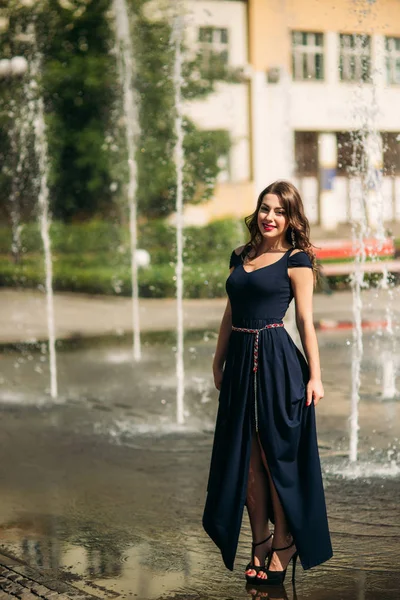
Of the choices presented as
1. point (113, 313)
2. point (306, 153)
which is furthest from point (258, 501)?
→ point (306, 153)

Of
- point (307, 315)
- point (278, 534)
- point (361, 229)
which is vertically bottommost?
point (278, 534)

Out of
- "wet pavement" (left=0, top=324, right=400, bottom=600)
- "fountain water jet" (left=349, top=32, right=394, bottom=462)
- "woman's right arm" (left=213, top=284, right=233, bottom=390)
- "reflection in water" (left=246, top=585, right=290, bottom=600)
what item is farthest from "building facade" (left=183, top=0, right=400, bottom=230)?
"reflection in water" (left=246, top=585, right=290, bottom=600)

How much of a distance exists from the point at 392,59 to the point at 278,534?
98.3 ft

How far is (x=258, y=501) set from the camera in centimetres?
452

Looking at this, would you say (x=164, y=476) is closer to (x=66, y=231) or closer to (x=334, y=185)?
(x=66, y=231)

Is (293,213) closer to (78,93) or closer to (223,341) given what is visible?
(223,341)

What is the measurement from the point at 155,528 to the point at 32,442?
90.9 inches

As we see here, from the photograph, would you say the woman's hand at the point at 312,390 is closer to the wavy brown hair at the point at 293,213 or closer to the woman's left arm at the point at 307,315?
the woman's left arm at the point at 307,315

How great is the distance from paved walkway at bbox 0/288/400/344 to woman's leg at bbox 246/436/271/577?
948 centimetres

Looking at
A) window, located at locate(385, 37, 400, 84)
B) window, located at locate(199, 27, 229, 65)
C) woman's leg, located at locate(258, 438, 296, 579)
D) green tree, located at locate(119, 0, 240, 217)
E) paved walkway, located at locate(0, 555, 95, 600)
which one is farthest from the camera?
window, located at locate(385, 37, 400, 84)

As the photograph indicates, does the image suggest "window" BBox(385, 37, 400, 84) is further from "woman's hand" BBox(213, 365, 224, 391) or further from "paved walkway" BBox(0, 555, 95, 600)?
"paved walkway" BBox(0, 555, 95, 600)

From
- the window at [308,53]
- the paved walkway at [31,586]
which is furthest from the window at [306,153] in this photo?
the paved walkway at [31,586]

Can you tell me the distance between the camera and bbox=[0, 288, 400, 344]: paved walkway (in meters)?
15.1

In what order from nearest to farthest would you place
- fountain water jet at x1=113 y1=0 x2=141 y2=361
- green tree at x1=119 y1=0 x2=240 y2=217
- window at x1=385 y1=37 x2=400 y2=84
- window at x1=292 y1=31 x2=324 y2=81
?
green tree at x1=119 y1=0 x2=240 y2=217 < fountain water jet at x1=113 y1=0 x2=141 y2=361 < window at x1=292 y1=31 x2=324 y2=81 < window at x1=385 y1=37 x2=400 y2=84
